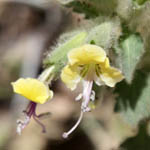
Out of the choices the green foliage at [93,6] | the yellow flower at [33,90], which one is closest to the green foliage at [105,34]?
the green foliage at [93,6]

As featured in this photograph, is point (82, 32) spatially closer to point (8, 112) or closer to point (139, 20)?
point (139, 20)

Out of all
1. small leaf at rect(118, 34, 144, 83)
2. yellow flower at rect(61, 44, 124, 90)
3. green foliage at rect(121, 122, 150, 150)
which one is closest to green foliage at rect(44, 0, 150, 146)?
small leaf at rect(118, 34, 144, 83)

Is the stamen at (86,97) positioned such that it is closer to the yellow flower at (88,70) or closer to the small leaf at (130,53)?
the yellow flower at (88,70)

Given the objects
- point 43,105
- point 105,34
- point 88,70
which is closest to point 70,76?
point 88,70

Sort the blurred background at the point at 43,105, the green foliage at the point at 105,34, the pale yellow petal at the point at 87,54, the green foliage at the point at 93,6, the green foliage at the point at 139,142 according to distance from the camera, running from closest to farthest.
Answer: the pale yellow petal at the point at 87,54
the green foliage at the point at 105,34
the green foliage at the point at 93,6
the green foliage at the point at 139,142
the blurred background at the point at 43,105

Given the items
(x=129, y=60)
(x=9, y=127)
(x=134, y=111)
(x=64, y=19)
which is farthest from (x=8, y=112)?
(x=129, y=60)
